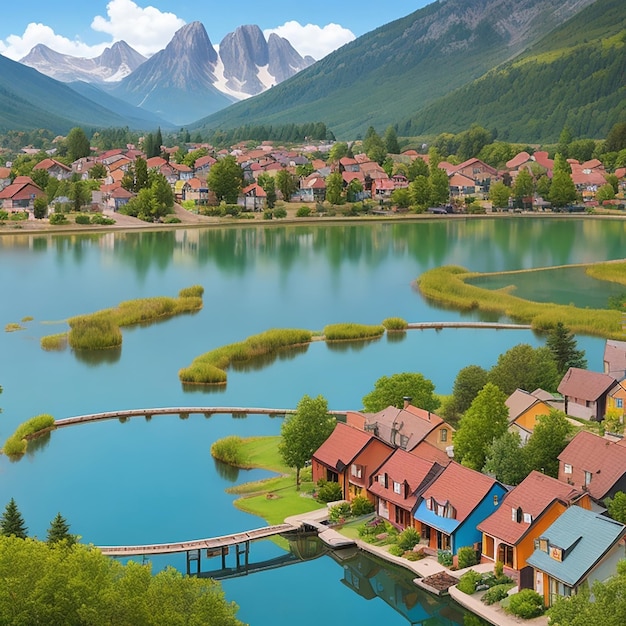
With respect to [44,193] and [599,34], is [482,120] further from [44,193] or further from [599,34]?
[44,193]

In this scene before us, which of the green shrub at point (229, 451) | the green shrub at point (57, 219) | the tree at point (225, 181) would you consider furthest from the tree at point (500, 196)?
the green shrub at point (229, 451)

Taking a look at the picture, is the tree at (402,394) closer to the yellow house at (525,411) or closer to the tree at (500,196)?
the yellow house at (525,411)

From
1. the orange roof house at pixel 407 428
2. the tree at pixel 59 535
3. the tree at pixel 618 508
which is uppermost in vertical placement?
the orange roof house at pixel 407 428

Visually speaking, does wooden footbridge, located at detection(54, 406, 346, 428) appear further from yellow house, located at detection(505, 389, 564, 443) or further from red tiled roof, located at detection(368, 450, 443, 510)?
red tiled roof, located at detection(368, 450, 443, 510)

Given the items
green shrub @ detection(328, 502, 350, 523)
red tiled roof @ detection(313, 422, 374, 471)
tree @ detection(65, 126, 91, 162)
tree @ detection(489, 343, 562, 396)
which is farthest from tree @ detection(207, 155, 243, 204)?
green shrub @ detection(328, 502, 350, 523)

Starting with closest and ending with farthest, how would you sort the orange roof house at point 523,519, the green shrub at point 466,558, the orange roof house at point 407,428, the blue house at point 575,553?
1. the blue house at point 575,553
2. the orange roof house at point 523,519
3. the green shrub at point 466,558
4. the orange roof house at point 407,428

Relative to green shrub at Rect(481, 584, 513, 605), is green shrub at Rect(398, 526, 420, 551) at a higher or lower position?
higher
